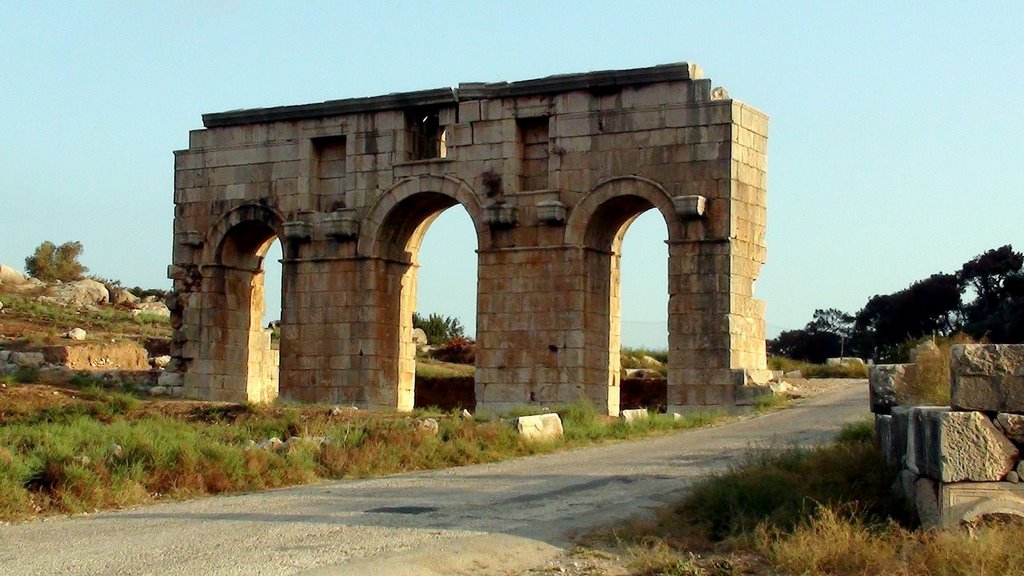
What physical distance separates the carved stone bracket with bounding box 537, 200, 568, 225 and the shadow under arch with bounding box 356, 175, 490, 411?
124 centimetres

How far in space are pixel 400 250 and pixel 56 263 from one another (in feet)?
103

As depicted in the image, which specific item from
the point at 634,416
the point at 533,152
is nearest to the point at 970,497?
the point at 634,416

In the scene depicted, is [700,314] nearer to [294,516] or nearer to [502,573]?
[294,516]

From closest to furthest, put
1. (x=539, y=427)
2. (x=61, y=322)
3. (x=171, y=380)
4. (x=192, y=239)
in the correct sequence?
1. (x=539, y=427)
2. (x=171, y=380)
3. (x=192, y=239)
4. (x=61, y=322)

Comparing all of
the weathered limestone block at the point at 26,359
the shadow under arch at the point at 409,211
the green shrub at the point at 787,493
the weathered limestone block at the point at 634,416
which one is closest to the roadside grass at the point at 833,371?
the shadow under arch at the point at 409,211

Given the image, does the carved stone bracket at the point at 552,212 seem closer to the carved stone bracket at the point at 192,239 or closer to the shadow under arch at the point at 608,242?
the shadow under arch at the point at 608,242

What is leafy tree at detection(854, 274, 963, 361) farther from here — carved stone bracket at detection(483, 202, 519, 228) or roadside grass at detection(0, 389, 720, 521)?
roadside grass at detection(0, 389, 720, 521)

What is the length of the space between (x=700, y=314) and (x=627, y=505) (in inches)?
460

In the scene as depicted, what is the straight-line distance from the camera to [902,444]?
9969 millimetres

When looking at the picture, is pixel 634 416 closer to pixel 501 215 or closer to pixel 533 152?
pixel 501 215

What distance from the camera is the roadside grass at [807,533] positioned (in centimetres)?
805

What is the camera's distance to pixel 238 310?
88.9 ft

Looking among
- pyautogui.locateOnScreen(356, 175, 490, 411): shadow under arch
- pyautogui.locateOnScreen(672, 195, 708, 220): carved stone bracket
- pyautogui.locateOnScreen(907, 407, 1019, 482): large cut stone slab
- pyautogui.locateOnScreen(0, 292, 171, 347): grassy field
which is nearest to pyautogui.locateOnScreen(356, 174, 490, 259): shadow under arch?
pyautogui.locateOnScreen(356, 175, 490, 411): shadow under arch

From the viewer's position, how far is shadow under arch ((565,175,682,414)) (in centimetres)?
2273
